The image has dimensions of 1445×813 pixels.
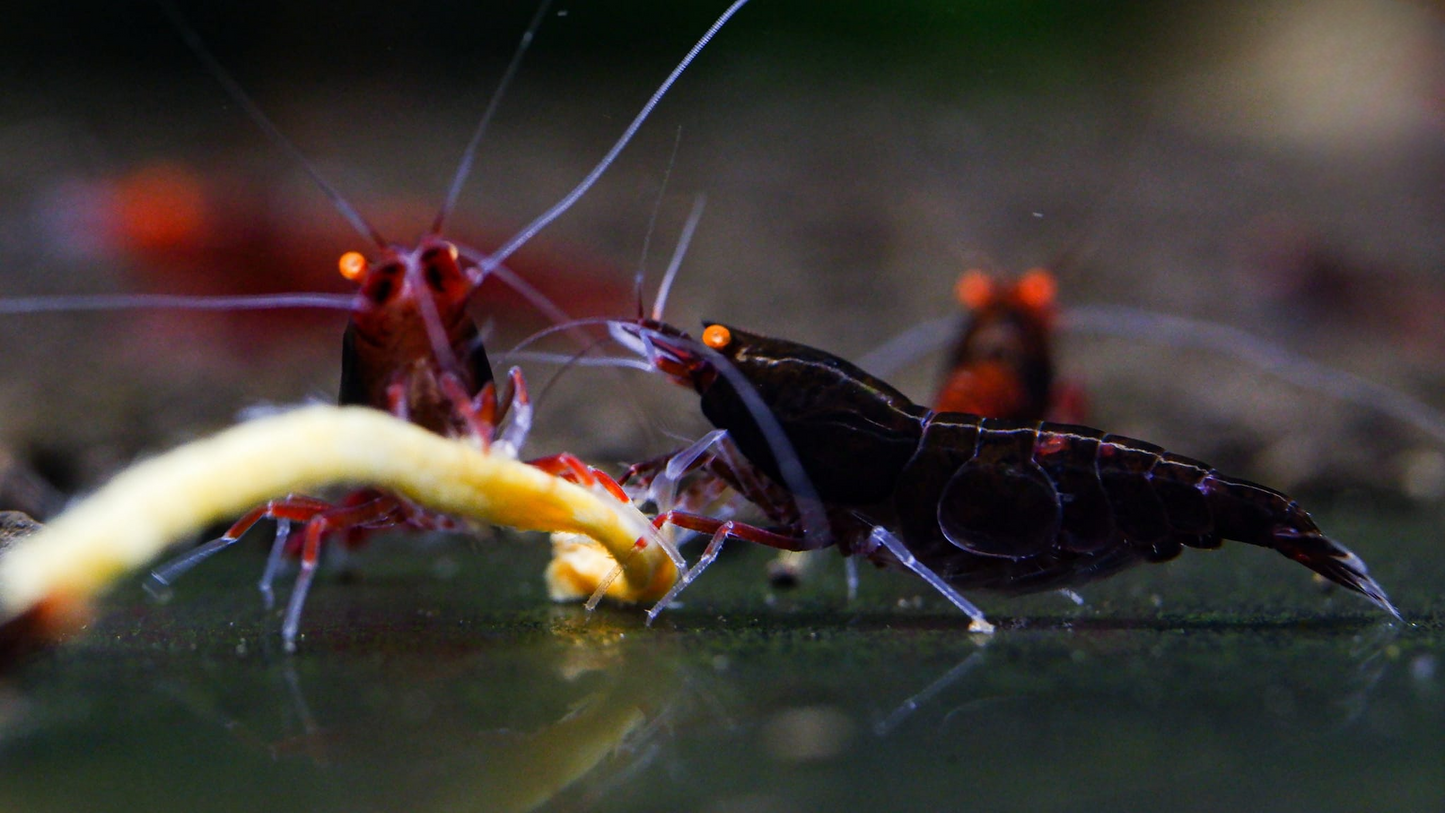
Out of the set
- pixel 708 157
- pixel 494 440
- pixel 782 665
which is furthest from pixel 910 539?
pixel 708 157

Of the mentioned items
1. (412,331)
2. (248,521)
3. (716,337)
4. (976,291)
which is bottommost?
(248,521)

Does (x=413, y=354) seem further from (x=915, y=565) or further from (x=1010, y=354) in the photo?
(x=1010, y=354)

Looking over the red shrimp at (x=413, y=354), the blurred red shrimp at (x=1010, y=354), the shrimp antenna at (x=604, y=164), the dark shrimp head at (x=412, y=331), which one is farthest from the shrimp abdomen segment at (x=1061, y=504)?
the blurred red shrimp at (x=1010, y=354)

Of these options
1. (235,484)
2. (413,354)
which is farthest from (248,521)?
(235,484)

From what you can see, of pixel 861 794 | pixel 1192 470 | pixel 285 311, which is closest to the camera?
pixel 861 794

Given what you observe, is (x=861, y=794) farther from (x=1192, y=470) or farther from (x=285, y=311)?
(x=285, y=311)

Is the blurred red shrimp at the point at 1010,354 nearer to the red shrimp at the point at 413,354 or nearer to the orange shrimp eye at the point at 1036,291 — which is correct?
the orange shrimp eye at the point at 1036,291
